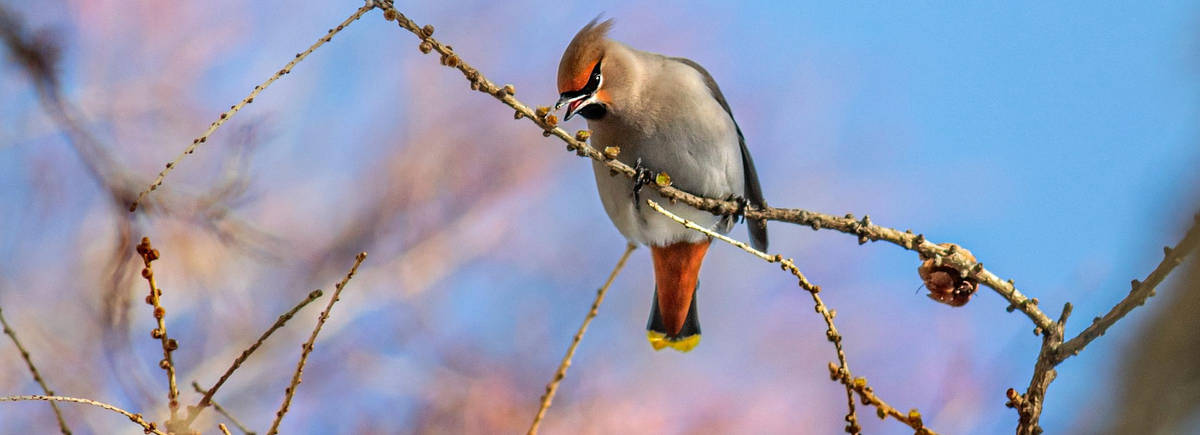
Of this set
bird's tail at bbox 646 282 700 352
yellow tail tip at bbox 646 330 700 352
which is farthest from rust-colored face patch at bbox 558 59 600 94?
yellow tail tip at bbox 646 330 700 352

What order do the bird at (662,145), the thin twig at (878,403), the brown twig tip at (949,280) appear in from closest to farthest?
the thin twig at (878,403) < the brown twig tip at (949,280) < the bird at (662,145)

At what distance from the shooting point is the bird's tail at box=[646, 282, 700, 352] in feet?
10.9

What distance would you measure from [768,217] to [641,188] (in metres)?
0.98

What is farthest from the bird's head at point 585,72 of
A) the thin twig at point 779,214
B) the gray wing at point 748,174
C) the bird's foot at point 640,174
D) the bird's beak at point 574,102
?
the thin twig at point 779,214

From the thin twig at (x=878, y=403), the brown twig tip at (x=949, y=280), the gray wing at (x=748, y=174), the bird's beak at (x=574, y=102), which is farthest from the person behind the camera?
the gray wing at (x=748, y=174)

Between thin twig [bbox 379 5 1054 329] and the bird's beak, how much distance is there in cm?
61

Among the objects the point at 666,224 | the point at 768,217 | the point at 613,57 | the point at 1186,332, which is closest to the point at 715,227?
the point at 666,224

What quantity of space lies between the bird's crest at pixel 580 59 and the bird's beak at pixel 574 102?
0.08 ft

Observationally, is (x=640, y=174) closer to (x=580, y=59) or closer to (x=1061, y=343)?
(x=580, y=59)

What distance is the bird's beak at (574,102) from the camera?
2667 mm

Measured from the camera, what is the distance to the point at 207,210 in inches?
123

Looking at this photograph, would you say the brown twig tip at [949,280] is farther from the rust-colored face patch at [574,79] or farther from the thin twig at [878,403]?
the rust-colored face patch at [574,79]

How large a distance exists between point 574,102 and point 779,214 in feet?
2.72

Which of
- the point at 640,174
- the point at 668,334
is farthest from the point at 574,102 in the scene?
the point at 668,334
